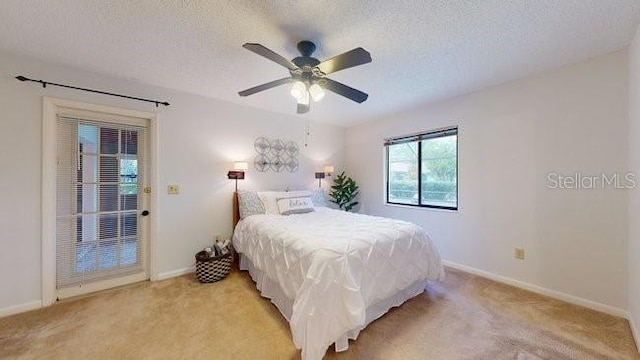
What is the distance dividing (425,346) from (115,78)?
3.94 metres

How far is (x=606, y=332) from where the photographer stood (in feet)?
6.24

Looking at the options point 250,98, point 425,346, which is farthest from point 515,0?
point 250,98

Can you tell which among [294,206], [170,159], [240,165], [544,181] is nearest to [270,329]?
[294,206]

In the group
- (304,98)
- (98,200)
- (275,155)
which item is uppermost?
(304,98)

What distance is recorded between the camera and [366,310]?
1.98 meters

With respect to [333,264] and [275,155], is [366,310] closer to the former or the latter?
[333,264]

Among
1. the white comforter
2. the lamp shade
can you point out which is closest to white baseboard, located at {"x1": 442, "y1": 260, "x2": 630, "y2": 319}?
the white comforter

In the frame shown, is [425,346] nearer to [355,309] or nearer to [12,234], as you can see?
[355,309]

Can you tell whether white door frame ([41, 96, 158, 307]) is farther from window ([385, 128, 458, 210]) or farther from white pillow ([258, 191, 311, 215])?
window ([385, 128, 458, 210])

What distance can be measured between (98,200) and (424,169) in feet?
14.0

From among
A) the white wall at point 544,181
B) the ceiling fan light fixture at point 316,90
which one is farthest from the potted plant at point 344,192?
the ceiling fan light fixture at point 316,90

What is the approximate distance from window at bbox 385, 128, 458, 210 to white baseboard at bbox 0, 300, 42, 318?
14.6 ft

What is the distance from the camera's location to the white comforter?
5.29ft

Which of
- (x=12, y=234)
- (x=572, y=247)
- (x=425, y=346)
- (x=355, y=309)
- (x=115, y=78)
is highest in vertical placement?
(x=115, y=78)
